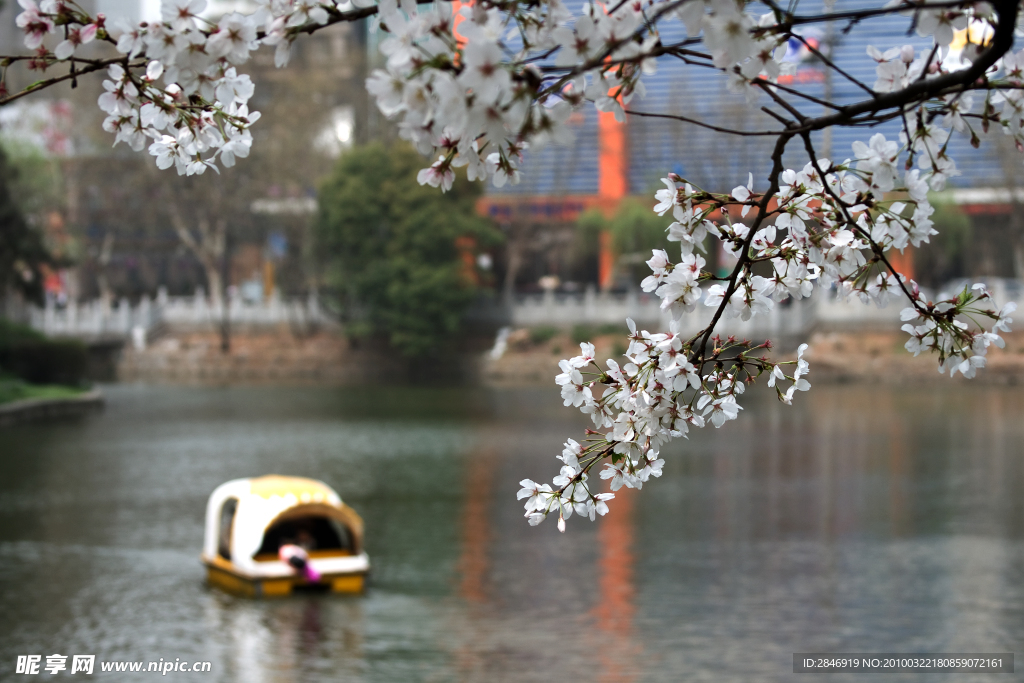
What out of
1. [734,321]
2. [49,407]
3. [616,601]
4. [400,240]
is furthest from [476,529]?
[400,240]

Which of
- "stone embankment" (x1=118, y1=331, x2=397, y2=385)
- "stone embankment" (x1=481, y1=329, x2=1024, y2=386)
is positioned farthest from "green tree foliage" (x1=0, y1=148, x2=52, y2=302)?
"stone embankment" (x1=481, y1=329, x2=1024, y2=386)

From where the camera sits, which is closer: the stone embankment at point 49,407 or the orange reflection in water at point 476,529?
the orange reflection in water at point 476,529

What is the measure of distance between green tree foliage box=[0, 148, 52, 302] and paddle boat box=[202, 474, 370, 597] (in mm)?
16336

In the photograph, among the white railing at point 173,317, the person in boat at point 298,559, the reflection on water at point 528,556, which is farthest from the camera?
the white railing at point 173,317

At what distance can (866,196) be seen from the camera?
2.96 metres

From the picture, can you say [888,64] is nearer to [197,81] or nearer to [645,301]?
[197,81]

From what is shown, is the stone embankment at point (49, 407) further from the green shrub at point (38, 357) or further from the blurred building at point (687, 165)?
the blurred building at point (687, 165)

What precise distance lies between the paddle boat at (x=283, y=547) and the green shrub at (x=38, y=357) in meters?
19.3

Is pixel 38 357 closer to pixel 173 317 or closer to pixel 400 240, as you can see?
pixel 400 240

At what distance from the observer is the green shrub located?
2889cm

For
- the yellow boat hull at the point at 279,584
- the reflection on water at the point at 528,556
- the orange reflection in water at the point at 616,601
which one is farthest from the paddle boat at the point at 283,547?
the orange reflection in water at the point at 616,601

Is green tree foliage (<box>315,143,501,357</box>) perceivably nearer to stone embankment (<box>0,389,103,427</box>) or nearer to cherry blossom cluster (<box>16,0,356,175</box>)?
stone embankment (<box>0,389,103,427</box>)

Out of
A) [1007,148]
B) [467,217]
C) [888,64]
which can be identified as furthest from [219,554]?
[1007,148]

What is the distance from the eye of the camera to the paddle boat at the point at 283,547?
11.1 metres
